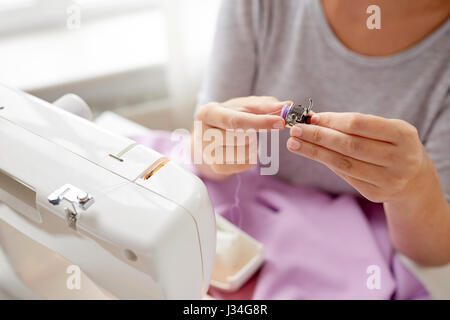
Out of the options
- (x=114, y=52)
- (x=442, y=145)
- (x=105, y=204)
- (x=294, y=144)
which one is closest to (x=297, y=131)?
(x=294, y=144)

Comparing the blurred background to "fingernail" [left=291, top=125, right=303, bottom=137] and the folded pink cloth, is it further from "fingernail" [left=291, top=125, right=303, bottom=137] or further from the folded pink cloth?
"fingernail" [left=291, top=125, right=303, bottom=137]


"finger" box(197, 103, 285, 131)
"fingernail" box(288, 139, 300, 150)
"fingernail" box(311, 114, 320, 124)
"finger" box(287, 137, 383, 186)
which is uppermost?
"fingernail" box(311, 114, 320, 124)

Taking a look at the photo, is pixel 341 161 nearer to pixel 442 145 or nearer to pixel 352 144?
pixel 352 144

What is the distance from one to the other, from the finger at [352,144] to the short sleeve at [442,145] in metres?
0.27

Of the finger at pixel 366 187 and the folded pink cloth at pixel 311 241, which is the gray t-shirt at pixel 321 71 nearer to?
the folded pink cloth at pixel 311 241

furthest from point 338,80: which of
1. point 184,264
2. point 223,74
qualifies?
point 184,264

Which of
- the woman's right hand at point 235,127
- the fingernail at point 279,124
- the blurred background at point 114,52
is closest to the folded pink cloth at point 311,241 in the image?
the woman's right hand at point 235,127

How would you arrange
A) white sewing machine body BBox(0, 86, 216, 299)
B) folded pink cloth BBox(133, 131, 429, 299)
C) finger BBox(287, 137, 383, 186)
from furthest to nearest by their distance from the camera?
folded pink cloth BBox(133, 131, 429, 299) < finger BBox(287, 137, 383, 186) < white sewing machine body BBox(0, 86, 216, 299)

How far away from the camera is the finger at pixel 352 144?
510 mm

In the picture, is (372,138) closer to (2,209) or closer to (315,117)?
(315,117)

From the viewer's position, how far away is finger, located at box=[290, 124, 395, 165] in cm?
51

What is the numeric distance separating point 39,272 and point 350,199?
1.71ft

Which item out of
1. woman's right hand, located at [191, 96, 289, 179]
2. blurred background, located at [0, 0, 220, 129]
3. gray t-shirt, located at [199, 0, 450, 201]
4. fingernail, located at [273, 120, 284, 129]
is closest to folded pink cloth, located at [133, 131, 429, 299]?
gray t-shirt, located at [199, 0, 450, 201]

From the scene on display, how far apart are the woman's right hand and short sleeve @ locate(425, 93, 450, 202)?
0.30 m
